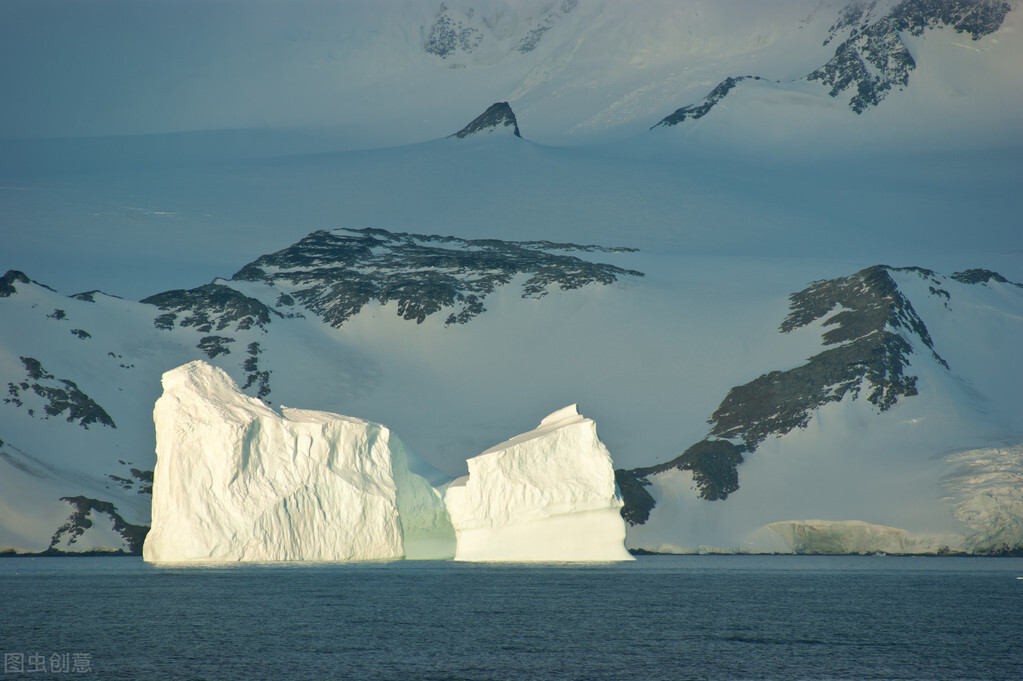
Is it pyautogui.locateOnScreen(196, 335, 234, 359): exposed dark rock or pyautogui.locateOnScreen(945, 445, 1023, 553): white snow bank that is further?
pyautogui.locateOnScreen(196, 335, 234, 359): exposed dark rock

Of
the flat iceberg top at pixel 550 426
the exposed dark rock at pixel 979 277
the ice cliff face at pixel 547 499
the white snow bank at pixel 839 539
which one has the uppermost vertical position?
the exposed dark rock at pixel 979 277

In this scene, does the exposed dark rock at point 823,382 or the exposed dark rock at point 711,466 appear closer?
the exposed dark rock at point 711,466

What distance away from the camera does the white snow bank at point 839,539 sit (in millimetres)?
74312

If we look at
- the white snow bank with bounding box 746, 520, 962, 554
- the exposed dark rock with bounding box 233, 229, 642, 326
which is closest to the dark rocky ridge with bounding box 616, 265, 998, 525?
the white snow bank with bounding box 746, 520, 962, 554

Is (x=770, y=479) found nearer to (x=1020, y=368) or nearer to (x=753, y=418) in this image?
(x=753, y=418)

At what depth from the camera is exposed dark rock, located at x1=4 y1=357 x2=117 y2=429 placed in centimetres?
9206

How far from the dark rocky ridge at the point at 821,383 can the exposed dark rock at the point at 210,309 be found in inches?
1959

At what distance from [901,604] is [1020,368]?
64.1 meters

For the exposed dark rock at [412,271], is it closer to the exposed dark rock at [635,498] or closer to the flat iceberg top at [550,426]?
the exposed dark rock at [635,498]

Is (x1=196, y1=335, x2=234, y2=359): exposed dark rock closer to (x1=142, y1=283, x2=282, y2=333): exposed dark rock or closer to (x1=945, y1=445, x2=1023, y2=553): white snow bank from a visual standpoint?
(x1=142, y1=283, x2=282, y2=333): exposed dark rock

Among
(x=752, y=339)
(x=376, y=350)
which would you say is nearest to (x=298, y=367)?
(x=376, y=350)

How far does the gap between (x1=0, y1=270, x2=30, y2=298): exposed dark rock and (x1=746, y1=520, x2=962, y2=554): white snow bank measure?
68.4m

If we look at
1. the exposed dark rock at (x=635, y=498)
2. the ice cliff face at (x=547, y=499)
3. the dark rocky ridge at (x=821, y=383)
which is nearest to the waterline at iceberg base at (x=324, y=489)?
the ice cliff face at (x=547, y=499)

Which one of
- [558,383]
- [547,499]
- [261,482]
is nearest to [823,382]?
[558,383]
